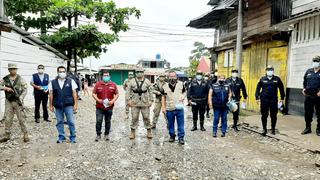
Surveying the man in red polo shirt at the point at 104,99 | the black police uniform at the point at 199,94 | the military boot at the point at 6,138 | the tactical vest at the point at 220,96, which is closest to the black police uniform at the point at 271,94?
the tactical vest at the point at 220,96

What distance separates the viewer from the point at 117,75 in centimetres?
Result: 6431

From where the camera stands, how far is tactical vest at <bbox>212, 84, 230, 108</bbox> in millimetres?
9281

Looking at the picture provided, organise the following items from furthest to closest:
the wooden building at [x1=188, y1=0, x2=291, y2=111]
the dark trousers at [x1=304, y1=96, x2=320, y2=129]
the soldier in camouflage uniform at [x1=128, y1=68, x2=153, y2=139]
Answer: the wooden building at [x1=188, y1=0, x2=291, y2=111]
the dark trousers at [x1=304, y1=96, x2=320, y2=129]
the soldier in camouflage uniform at [x1=128, y1=68, x2=153, y2=139]

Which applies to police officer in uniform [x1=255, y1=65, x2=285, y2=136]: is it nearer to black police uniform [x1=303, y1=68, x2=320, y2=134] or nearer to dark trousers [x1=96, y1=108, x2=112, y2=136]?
black police uniform [x1=303, y1=68, x2=320, y2=134]

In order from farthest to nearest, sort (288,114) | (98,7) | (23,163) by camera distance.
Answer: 1. (98,7)
2. (288,114)
3. (23,163)

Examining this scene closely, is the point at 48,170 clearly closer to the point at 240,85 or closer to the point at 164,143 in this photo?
the point at 164,143

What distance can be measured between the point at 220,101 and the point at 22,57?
9059 millimetres

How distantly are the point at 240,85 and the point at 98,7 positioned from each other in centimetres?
1261

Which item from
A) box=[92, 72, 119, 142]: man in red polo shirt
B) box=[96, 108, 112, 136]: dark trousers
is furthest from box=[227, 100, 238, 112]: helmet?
box=[96, 108, 112, 136]: dark trousers

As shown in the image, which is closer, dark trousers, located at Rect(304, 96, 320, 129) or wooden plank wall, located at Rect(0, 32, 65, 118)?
dark trousers, located at Rect(304, 96, 320, 129)

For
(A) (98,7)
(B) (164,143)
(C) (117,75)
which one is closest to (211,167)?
(B) (164,143)

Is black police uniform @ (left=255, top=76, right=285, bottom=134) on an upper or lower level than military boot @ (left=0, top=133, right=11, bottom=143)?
upper

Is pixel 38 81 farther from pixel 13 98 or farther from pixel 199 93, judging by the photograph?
pixel 199 93

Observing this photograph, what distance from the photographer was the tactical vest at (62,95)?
8047 mm
